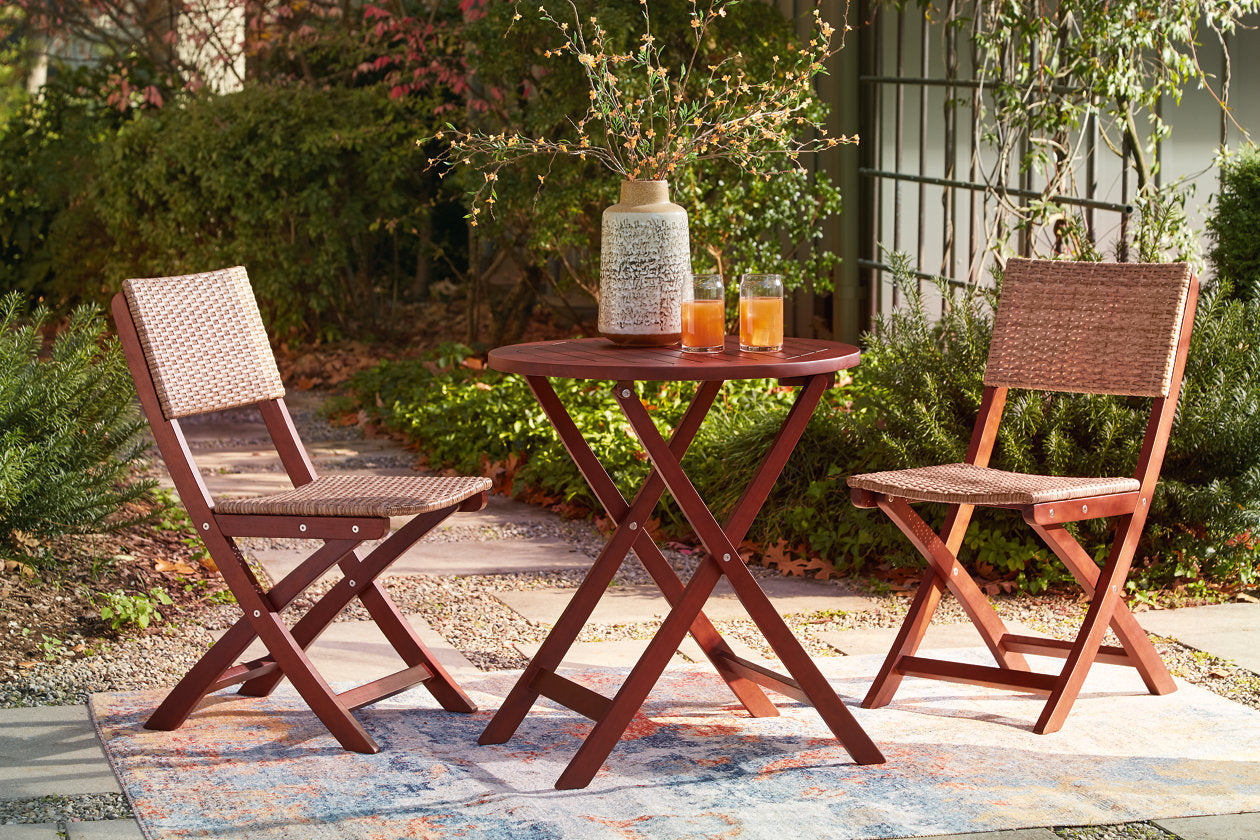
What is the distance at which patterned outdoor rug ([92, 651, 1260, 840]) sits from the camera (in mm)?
2795

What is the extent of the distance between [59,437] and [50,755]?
4.69 ft

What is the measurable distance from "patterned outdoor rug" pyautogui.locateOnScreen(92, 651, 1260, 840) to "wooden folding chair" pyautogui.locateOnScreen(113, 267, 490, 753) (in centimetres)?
10

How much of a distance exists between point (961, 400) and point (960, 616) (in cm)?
89

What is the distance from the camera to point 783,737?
329cm

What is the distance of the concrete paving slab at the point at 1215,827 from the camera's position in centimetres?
271

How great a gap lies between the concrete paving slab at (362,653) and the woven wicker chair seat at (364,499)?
577 mm

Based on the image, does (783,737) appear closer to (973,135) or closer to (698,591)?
(698,591)

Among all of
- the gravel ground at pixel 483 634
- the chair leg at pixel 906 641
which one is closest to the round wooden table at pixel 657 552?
the chair leg at pixel 906 641

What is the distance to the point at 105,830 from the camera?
9.00ft

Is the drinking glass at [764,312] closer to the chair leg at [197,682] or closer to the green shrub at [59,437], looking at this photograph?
the chair leg at [197,682]

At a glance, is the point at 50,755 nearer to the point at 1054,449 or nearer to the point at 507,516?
the point at 507,516

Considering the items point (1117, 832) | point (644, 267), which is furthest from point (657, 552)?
point (1117, 832)

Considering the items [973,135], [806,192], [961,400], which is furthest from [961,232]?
[961,400]

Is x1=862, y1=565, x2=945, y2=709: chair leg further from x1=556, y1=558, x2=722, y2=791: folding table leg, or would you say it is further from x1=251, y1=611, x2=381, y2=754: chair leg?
x1=251, y1=611, x2=381, y2=754: chair leg
